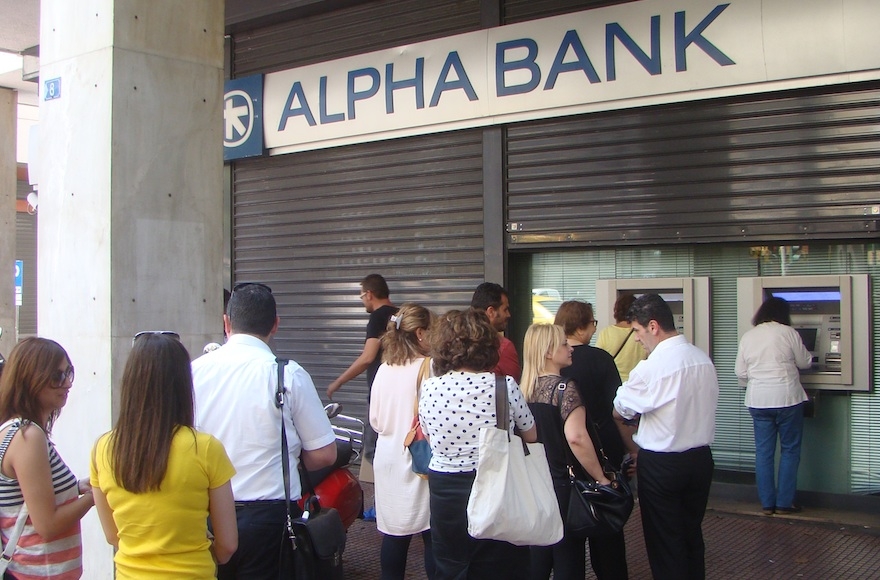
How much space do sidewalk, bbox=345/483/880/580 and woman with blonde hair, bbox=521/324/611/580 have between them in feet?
5.36

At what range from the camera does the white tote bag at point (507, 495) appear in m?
3.36

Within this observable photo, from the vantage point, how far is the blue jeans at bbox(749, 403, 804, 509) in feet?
21.6

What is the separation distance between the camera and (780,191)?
6609mm

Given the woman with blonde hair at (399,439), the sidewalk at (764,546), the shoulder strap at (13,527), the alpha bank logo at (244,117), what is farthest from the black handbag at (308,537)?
the alpha bank logo at (244,117)

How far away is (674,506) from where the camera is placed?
446cm

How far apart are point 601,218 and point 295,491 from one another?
182 inches

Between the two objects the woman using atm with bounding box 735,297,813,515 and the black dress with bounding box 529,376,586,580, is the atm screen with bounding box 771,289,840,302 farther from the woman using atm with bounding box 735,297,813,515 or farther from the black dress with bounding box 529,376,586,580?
the black dress with bounding box 529,376,586,580

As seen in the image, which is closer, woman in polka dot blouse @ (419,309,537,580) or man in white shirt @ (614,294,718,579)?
woman in polka dot blouse @ (419,309,537,580)

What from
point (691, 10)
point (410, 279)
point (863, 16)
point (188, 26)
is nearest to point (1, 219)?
point (410, 279)

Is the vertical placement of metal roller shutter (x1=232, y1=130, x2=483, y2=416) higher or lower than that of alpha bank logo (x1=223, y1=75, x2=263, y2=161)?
lower

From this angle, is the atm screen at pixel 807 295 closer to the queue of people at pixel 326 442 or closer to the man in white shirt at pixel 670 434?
the queue of people at pixel 326 442

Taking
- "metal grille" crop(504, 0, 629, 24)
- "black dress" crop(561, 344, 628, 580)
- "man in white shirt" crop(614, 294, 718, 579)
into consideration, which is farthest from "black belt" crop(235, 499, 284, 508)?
"metal grille" crop(504, 0, 629, 24)

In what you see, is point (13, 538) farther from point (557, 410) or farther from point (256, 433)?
point (557, 410)

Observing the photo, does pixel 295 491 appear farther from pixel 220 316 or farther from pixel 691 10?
pixel 691 10
